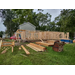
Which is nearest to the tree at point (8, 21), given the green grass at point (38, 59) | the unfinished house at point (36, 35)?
the unfinished house at point (36, 35)

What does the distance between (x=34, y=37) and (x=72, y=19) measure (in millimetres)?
7972

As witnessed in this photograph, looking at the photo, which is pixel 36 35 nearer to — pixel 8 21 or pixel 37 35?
pixel 37 35

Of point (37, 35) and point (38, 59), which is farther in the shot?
point (37, 35)

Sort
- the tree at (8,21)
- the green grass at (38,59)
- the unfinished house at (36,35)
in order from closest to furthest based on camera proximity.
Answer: the green grass at (38,59), the unfinished house at (36,35), the tree at (8,21)

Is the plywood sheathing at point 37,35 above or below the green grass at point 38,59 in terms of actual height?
above

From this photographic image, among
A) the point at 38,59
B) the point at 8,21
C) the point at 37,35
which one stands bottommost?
the point at 38,59

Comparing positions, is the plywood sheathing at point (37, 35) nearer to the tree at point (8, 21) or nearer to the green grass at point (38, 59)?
the green grass at point (38, 59)

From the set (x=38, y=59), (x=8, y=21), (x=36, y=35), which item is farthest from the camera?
(x=8, y=21)

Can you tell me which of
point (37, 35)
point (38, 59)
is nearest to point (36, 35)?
point (37, 35)

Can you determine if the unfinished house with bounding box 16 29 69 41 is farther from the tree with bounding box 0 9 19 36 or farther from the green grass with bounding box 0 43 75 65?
the tree with bounding box 0 9 19 36

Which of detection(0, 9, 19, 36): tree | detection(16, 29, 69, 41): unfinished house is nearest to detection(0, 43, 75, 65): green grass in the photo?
detection(16, 29, 69, 41): unfinished house

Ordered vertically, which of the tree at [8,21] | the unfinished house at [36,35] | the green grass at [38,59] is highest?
the tree at [8,21]
